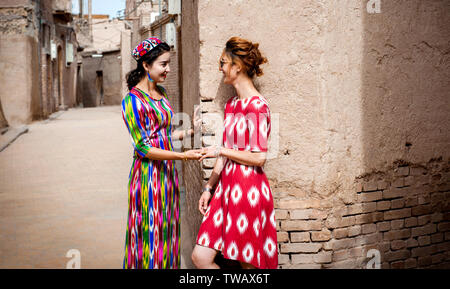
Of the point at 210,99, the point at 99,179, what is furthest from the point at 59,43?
the point at 210,99

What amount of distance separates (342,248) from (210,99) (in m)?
1.49

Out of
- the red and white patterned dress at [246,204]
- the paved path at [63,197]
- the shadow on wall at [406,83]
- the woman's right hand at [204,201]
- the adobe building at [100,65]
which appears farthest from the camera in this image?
the adobe building at [100,65]

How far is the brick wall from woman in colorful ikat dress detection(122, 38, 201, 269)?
2.84ft

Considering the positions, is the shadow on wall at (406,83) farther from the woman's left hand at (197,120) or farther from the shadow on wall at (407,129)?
the woman's left hand at (197,120)

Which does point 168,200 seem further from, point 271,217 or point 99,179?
point 99,179

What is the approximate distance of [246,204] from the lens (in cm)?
246

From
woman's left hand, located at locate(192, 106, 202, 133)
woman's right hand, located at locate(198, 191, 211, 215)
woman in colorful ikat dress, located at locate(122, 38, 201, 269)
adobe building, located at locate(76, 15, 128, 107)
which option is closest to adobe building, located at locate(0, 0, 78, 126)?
adobe building, located at locate(76, 15, 128, 107)

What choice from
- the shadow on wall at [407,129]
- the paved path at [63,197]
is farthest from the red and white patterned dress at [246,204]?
the paved path at [63,197]

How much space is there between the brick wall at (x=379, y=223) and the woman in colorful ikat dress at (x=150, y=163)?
867mm

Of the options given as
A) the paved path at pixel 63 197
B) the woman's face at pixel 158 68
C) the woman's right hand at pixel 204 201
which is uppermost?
the woman's face at pixel 158 68

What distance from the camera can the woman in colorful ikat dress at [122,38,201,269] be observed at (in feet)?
8.54

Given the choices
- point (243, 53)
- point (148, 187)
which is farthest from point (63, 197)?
point (243, 53)

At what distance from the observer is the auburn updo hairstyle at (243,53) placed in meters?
2.51

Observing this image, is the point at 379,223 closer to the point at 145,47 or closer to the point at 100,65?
the point at 145,47
